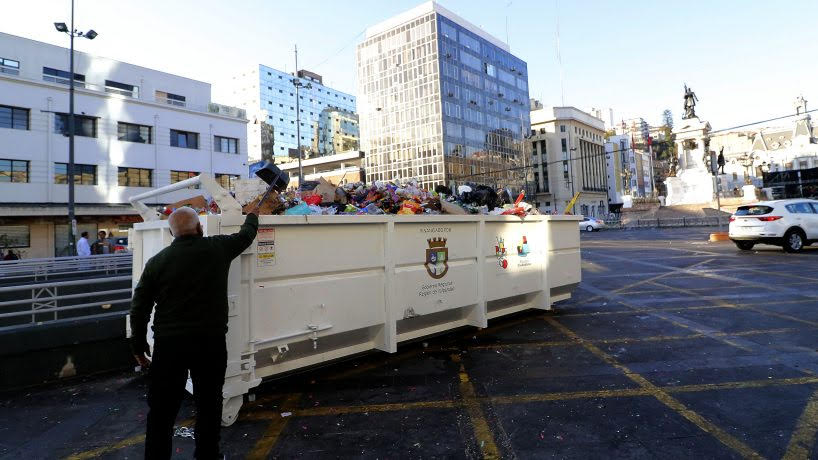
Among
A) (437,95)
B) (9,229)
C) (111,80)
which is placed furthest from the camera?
(437,95)

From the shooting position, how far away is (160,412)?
2627 millimetres

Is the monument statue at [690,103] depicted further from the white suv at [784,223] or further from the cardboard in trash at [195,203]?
the cardboard in trash at [195,203]

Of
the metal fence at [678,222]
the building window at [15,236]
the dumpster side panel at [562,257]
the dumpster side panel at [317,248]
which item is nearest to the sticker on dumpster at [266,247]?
the dumpster side panel at [317,248]

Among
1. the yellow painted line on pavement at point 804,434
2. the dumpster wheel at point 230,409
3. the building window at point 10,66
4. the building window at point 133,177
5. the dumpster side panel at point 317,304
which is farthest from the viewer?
the building window at point 133,177

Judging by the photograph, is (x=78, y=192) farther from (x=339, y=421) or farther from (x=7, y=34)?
(x=339, y=421)

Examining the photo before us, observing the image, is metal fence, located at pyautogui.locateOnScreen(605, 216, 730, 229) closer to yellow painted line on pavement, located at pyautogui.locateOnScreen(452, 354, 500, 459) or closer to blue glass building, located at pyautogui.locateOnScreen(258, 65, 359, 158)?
yellow painted line on pavement, located at pyautogui.locateOnScreen(452, 354, 500, 459)

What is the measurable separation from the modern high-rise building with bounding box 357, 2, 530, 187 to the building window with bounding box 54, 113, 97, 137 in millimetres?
40387

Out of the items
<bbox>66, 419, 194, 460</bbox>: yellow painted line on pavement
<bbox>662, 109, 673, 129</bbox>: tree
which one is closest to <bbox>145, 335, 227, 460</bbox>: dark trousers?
<bbox>66, 419, 194, 460</bbox>: yellow painted line on pavement

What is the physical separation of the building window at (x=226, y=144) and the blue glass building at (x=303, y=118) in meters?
72.9

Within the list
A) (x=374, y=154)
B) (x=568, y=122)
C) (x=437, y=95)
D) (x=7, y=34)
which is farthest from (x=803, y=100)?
(x=7, y=34)

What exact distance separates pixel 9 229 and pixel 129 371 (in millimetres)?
26009

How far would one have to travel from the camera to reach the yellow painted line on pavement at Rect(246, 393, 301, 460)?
9.80ft

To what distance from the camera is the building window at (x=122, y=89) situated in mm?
27497

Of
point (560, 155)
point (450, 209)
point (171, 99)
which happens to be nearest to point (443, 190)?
point (450, 209)
